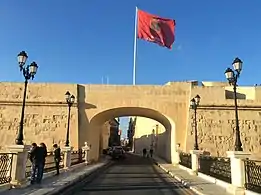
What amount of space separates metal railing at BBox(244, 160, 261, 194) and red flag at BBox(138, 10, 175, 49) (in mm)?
23336

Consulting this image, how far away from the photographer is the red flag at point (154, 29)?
3381 centimetres

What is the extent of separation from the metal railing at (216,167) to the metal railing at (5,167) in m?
9.25

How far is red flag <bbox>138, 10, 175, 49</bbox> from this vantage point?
111 ft

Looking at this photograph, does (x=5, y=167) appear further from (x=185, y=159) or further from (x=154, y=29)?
(x=154, y=29)

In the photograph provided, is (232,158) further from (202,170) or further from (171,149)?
(171,149)

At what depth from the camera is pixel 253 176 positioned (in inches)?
459

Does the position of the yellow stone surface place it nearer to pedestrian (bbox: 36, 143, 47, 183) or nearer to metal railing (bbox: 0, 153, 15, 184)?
pedestrian (bbox: 36, 143, 47, 183)

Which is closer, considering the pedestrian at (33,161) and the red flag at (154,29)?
the pedestrian at (33,161)

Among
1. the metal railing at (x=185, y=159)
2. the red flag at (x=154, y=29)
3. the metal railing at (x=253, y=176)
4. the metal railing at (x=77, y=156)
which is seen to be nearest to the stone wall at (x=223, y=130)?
the metal railing at (x=185, y=159)

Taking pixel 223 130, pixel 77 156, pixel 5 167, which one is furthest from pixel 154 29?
pixel 5 167

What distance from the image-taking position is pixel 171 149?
1405 inches

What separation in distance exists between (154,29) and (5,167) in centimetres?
2450

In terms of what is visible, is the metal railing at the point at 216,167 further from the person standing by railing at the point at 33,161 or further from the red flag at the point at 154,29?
the red flag at the point at 154,29

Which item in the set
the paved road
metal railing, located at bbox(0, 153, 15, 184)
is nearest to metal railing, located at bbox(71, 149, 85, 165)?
the paved road
